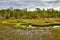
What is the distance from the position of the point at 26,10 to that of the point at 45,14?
15.1 meters

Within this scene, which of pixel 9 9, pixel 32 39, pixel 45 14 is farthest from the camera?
pixel 9 9

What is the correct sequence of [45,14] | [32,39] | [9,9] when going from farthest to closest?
[9,9] < [45,14] < [32,39]

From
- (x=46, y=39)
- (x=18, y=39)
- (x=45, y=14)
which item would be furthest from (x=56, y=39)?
(x=45, y=14)

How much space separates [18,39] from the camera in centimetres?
1566

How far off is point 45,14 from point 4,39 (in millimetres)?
109428

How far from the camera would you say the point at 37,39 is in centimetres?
1589

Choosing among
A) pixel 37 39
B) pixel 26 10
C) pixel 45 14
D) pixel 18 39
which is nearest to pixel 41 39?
pixel 37 39

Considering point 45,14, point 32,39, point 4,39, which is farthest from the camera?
point 45,14

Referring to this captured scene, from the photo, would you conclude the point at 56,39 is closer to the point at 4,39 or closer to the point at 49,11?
the point at 4,39

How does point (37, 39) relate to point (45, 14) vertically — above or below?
above

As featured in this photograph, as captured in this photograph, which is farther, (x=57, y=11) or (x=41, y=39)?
(x=57, y=11)

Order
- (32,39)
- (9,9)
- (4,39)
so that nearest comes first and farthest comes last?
(4,39)
(32,39)
(9,9)

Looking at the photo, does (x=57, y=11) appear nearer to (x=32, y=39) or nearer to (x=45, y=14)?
(x=45, y=14)

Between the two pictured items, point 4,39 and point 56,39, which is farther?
point 56,39
